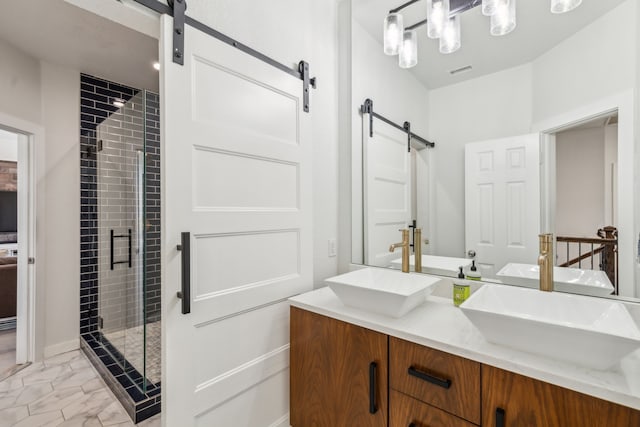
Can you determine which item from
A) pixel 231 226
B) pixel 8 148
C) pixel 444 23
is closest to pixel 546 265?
pixel 444 23

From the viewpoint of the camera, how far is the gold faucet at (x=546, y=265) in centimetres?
129

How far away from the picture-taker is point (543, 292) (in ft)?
4.05

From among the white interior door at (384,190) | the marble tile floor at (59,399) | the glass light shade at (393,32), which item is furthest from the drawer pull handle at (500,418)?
the marble tile floor at (59,399)

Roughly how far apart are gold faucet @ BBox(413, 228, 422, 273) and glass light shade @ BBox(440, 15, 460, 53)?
101cm

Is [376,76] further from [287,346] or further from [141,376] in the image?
[141,376]

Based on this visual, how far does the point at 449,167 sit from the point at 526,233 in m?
0.51

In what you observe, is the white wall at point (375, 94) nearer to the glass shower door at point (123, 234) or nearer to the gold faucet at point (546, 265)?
the gold faucet at point (546, 265)

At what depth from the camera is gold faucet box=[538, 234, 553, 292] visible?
129 cm

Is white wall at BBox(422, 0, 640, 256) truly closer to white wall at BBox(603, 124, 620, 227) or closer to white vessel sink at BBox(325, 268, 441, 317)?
white wall at BBox(603, 124, 620, 227)

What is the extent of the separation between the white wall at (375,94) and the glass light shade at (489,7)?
1.40ft

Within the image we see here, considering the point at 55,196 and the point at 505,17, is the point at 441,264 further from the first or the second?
the point at 55,196

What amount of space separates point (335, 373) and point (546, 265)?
41.8 inches

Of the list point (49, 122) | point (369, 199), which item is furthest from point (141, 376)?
point (49, 122)

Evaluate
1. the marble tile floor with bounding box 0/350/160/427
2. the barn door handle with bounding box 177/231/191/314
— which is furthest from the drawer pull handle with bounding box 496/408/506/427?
the marble tile floor with bounding box 0/350/160/427
